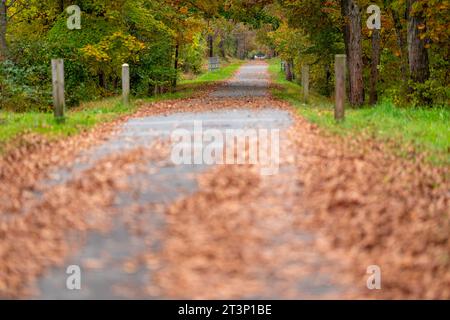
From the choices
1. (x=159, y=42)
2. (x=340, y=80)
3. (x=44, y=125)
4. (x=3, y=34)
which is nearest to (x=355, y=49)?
(x=159, y=42)

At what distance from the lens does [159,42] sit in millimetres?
26781

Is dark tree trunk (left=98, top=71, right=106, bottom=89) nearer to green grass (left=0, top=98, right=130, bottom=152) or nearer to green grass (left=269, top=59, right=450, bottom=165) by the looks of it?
green grass (left=0, top=98, right=130, bottom=152)

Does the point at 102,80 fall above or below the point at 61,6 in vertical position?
below

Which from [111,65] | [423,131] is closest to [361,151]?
[423,131]

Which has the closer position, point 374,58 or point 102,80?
point 374,58

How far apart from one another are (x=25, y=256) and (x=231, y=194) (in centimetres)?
250

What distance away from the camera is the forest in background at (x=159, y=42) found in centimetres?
1742

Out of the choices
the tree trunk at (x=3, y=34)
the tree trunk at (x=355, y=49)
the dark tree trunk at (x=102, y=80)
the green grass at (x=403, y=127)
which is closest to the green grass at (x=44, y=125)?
the green grass at (x=403, y=127)

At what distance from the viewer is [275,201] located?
685cm

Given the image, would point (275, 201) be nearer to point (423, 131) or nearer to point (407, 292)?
point (407, 292)

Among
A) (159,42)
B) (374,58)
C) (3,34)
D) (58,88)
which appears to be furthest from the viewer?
(159,42)

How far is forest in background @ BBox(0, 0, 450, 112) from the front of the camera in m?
17.4

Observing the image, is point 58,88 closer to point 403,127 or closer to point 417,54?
point 403,127
